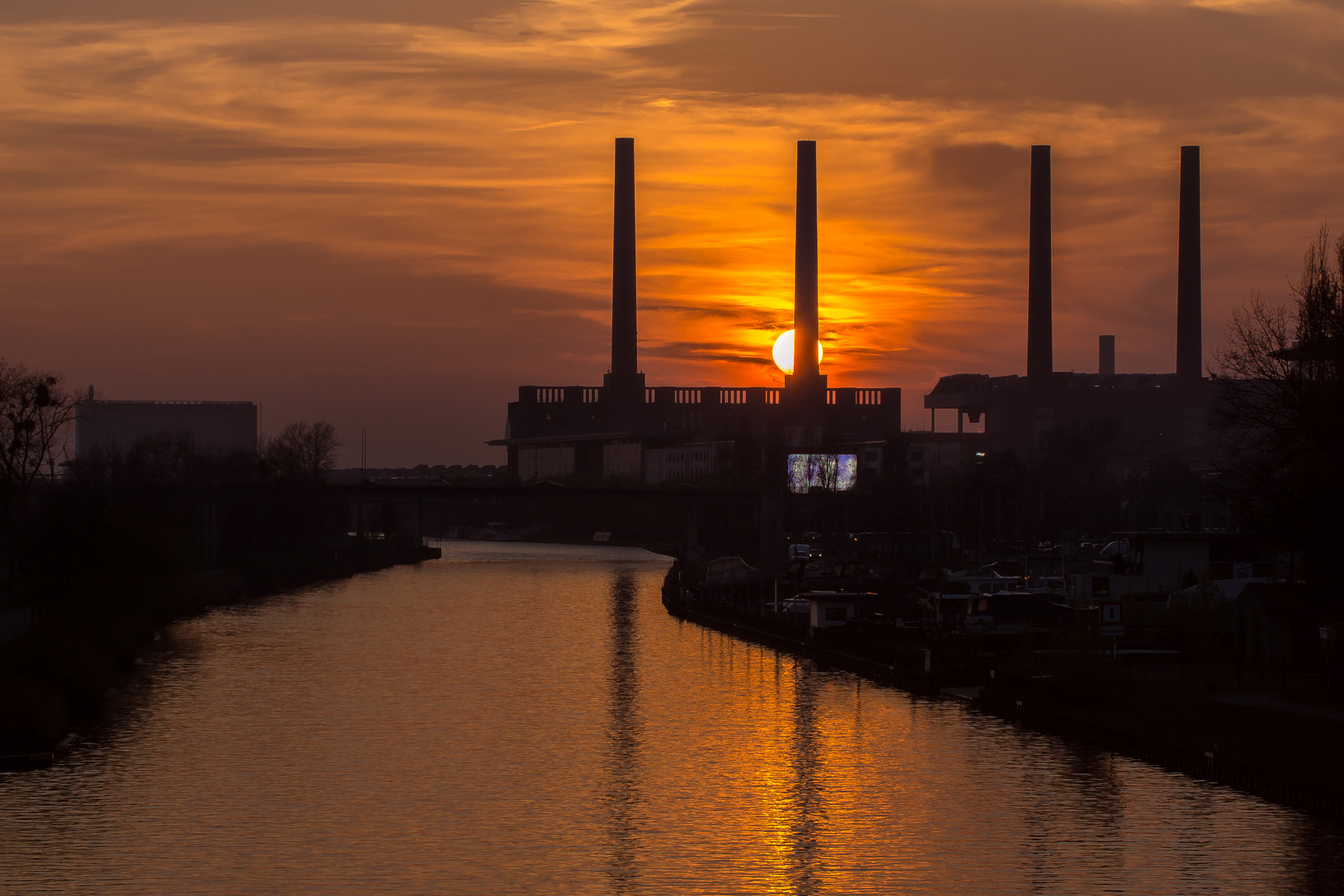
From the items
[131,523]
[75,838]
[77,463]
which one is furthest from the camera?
[77,463]

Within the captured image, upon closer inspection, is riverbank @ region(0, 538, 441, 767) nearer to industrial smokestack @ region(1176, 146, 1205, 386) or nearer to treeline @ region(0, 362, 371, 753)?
treeline @ region(0, 362, 371, 753)

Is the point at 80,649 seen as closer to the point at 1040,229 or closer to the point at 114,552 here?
the point at 114,552

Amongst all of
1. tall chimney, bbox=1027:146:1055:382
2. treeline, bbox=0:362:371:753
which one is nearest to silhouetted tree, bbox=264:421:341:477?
treeline, bbox=0:362:371:753

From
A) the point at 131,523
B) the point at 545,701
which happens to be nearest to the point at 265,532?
the point at 131,523

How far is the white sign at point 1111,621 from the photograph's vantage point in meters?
48.1

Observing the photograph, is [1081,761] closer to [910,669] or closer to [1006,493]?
[910,669]

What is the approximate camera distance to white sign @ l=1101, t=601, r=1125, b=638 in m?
48.1

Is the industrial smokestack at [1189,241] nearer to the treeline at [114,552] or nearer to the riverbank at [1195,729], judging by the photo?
the treeline at [114,552]

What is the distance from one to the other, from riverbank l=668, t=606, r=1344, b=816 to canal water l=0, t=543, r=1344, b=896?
563mm

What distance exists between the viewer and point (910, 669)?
49.6 m

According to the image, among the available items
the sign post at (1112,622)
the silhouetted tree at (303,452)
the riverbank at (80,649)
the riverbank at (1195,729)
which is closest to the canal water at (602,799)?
the riverbank at (1195,729)

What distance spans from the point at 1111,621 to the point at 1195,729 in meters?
Answer: 14.9

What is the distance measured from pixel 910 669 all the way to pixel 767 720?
309 inches

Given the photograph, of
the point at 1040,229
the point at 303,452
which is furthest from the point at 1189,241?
the point at 303,452
